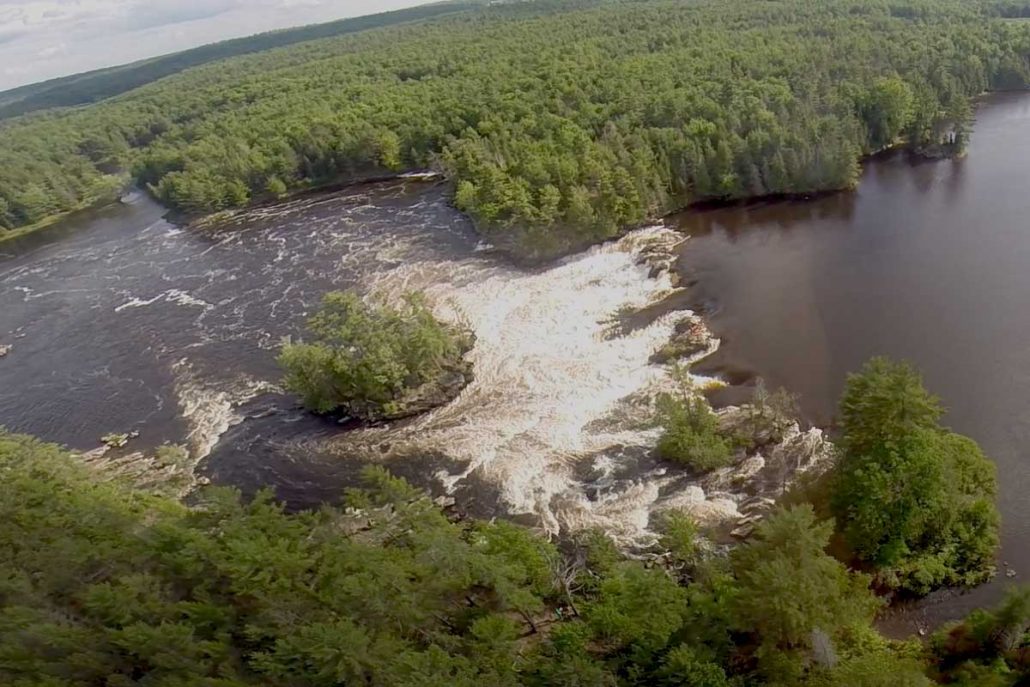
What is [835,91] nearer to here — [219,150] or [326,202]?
[326,202]

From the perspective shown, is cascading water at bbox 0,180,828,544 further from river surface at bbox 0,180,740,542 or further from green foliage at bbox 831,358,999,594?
green foliage at bbox 831,358,999,594

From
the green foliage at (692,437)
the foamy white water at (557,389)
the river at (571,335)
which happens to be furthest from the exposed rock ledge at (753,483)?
the foamy white water at (557,389)

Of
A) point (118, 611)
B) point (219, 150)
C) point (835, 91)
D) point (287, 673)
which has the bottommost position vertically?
point (287, 673)

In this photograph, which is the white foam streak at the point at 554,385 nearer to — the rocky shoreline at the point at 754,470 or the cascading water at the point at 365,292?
the cascading water at the point at 365,292

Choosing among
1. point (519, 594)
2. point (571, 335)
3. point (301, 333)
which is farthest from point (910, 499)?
point (301, 333)

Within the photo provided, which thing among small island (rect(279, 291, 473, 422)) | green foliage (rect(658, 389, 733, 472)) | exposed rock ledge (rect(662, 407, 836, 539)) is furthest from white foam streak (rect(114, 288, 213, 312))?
exposed rock ledge (rect(662, 407, 836, 539))

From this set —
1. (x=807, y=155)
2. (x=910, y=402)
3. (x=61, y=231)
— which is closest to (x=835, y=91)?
(x=807, y=155)

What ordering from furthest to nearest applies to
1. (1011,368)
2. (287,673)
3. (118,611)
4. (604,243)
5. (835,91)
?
(835,91) → (604,243) → (1011,368) → (118,611) → (287,673)
